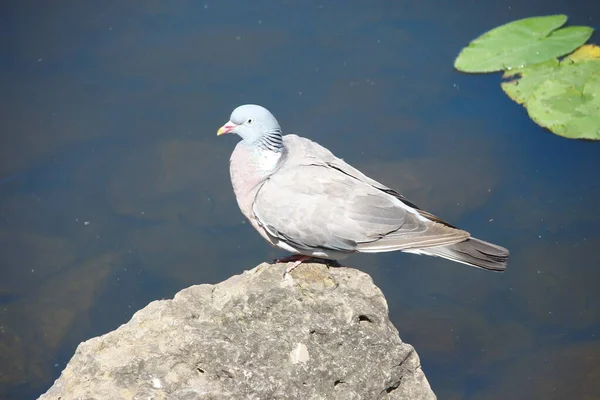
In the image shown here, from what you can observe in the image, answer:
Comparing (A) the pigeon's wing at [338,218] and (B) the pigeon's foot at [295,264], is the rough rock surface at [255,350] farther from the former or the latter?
(A) the pigeon's wing at [338,218]

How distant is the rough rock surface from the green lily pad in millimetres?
3403

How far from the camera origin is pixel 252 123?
437cm

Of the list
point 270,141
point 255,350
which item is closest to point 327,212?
point 270,141

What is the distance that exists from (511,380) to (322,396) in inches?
84.1

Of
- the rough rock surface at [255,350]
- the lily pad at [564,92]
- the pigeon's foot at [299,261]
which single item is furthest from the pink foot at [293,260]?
the lily pad at [564,92]

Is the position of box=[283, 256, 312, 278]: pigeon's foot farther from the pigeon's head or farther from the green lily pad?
the green lily pad

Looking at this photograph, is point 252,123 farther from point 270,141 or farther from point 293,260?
point 293,260

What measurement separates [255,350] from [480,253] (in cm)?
144

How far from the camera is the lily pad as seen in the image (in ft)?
20.2

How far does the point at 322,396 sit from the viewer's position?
11.2 feet

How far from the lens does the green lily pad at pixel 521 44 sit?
6648mm

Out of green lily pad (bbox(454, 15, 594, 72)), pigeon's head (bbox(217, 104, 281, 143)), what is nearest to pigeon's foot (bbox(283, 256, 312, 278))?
pigeon's head (bbox(217, 104, 281, 143))

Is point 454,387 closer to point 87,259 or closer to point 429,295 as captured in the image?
point 429,295

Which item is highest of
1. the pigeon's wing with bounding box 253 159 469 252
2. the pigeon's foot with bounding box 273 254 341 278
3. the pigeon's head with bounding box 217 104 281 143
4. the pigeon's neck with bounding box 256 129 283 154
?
the pigeon's head with bounding box 217 104 281 143
